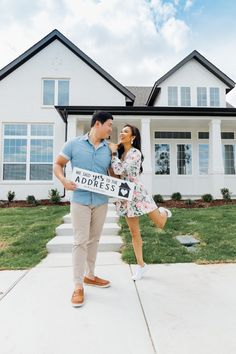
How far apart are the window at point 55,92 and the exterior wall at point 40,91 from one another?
0.69 feet

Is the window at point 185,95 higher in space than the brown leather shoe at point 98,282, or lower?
higher

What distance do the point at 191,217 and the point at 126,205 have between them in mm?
4003

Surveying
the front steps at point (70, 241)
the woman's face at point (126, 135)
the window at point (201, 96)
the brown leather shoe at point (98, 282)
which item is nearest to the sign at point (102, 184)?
the woman's face at point (126, 135)

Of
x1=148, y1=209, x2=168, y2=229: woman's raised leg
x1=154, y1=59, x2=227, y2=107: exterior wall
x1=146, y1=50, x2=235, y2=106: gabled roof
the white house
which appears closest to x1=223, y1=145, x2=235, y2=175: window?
the white house

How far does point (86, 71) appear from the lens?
1182 cm

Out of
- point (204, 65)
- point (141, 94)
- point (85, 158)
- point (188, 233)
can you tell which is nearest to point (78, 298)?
point (85, 158)

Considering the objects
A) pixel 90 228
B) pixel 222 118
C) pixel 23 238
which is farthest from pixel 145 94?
pixel 90 228

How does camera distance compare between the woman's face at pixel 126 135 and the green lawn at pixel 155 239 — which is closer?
the woman's face at pixel 126 135

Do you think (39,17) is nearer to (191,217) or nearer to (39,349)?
(191,217)

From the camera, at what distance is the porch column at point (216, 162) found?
10.1 meters

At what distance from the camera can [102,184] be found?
262 centimetres

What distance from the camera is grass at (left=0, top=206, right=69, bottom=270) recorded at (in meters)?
3.71

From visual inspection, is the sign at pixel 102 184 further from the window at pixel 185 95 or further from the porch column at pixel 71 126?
the window at pixel 185 95

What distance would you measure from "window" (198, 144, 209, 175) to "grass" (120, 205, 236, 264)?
5.89m
